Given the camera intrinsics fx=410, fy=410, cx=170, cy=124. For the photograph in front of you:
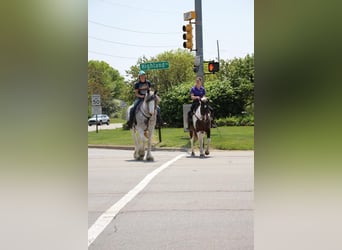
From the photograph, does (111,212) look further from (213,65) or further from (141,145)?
(141,145)

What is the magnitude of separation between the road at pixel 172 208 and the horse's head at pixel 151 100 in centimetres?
116

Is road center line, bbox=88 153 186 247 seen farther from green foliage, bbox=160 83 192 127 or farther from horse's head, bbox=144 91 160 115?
green foliage, bbox=160 83 192 127

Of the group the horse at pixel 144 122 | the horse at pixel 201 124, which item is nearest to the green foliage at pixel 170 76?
the horse at pixel 144 122

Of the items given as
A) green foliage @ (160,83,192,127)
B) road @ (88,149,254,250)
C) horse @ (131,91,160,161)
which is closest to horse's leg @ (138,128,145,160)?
horse @ (131,91,160,161)

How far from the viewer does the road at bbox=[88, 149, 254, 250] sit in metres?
2.43

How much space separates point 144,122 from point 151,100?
1.54 feet
